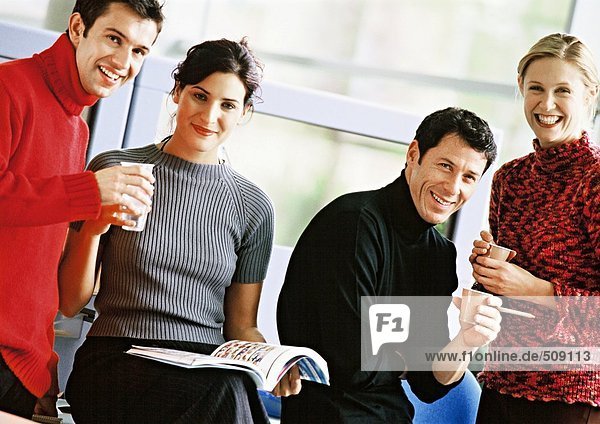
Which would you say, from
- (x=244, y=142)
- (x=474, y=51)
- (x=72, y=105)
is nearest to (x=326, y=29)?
(x=474, y=51)

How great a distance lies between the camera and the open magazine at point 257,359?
5.79ft

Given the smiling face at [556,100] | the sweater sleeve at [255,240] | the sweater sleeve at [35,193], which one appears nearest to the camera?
the sweater sleeve at [35,193]

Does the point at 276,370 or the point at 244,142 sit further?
the point at 244,142

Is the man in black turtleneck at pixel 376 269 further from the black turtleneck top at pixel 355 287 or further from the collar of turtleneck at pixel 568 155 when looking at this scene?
the collar of turtleneck at pixel 568 155

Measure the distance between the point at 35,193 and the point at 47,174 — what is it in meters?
0.13

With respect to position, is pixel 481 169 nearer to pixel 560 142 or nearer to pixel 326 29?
pixel 560 142

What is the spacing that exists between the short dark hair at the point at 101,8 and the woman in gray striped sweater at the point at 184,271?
0.21 metres

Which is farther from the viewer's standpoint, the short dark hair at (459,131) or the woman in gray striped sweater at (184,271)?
the short dark hair at (459,131)

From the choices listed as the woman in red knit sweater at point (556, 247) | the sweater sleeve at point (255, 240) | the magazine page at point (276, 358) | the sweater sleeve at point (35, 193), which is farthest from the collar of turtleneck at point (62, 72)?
the woman in red knit sweater at point (556, 247)

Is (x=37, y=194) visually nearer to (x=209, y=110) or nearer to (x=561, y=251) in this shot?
(x=209, y=110)

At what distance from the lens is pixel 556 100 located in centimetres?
201

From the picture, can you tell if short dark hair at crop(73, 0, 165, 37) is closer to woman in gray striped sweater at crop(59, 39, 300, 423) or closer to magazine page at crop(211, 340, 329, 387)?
woman in gray striped sweater at crop(59, 39, 300, 423)

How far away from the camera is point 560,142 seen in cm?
205

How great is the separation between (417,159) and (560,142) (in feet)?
1.09
